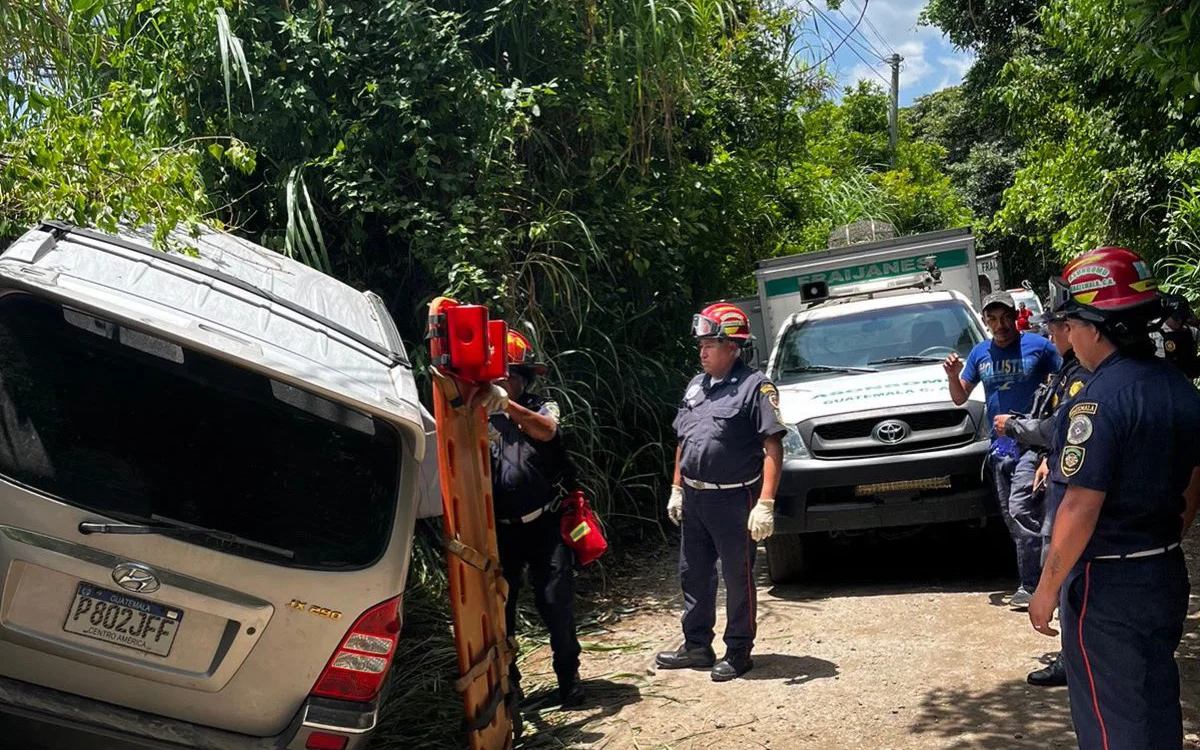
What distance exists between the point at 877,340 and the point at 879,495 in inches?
64.1

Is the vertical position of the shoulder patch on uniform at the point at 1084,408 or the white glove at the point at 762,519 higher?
the shoulder patch on uniform at the point at 1084,408

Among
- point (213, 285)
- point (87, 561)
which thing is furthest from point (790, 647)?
point (87, 561)

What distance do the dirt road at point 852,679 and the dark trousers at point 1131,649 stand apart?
4.59ft

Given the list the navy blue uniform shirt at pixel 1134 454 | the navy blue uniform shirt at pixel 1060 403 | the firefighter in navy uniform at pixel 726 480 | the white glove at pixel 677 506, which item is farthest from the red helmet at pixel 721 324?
the navy blue uniform shirt at pixel 1134 454

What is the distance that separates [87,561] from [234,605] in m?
0.41

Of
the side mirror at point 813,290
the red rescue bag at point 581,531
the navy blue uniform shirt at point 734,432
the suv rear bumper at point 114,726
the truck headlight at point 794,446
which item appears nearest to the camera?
the suv rear bumper at point 114,726

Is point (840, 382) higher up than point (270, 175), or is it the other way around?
point (270, 175)

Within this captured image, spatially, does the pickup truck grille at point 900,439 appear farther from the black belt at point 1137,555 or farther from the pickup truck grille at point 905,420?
the black belt at point 1137,555

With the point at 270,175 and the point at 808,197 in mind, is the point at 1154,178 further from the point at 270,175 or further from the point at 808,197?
the point at 270,175

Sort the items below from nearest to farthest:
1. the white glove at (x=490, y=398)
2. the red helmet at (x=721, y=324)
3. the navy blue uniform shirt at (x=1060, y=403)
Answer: the navy blue uniform shirt at (x=1060, y=403)
the white glove at (x=490, y=398)
the red helmet at (x=721, y=324)

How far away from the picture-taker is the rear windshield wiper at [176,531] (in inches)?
130

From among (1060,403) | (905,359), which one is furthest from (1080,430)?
(905,359)

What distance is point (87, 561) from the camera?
3303 mm

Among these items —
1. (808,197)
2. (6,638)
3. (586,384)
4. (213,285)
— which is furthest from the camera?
(808,197)
